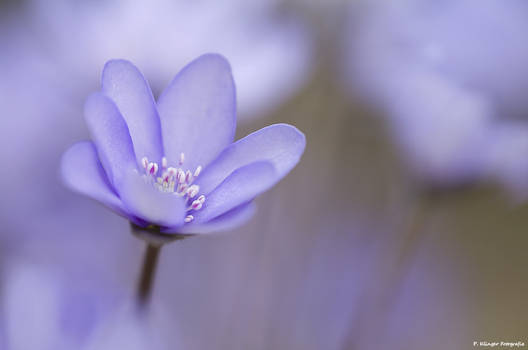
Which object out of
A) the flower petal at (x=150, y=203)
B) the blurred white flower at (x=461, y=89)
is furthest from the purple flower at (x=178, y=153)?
the blurred white flower at (x=461, y=89)

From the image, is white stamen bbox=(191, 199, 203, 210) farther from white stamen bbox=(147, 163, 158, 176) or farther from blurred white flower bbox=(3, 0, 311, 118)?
blurred white flower bbox=(3, 0, 311, 118)

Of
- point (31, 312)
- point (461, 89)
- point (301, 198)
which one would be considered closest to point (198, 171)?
point (31, 312)

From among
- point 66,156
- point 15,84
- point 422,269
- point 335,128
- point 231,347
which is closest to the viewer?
point 66,156

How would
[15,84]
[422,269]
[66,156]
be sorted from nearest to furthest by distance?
[66,156], [15,84], [422,269]

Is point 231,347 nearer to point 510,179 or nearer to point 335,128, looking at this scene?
point 510,179

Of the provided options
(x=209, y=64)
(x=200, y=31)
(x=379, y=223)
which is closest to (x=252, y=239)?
(x=379, y=223)

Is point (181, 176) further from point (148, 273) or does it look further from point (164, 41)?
point (164, 41)

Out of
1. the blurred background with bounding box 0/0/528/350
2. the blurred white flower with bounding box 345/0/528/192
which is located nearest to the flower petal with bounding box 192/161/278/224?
the blurred background with bounding box 0/0/528/350
